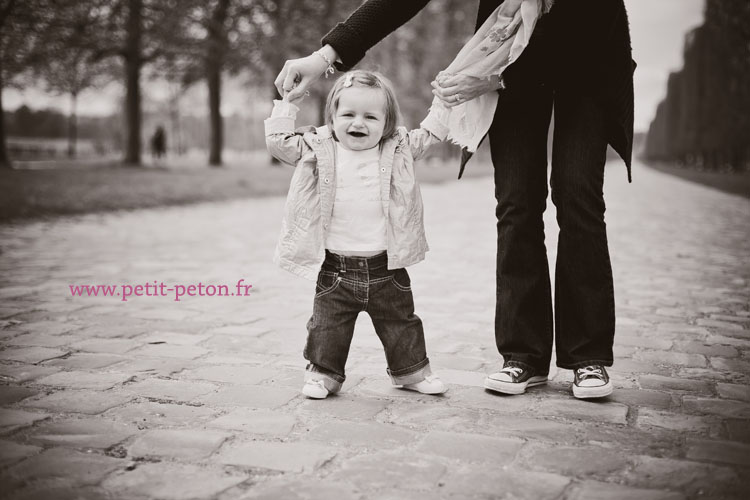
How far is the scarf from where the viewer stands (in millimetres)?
2596

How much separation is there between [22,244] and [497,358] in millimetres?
6037

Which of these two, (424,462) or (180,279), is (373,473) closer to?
(424,462)

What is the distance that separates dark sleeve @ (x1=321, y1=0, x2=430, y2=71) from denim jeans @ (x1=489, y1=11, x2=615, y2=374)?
0.55 meters

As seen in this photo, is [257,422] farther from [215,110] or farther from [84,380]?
[215,110]

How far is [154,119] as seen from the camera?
58.3 m

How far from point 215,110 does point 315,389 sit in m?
24.6

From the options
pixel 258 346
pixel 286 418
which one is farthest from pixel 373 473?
pixel 258 346

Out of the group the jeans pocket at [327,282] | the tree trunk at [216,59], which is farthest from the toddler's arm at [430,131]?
the tree trunk at [216,59]

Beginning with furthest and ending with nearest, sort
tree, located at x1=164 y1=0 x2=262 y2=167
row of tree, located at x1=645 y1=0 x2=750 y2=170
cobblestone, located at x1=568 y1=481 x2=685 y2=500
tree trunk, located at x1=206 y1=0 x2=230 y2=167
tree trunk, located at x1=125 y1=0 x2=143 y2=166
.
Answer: row of tree, located at x1=645 y1=0 x2=750 y2=170 < tree trunk, located at x1=206 y1=0 x2=230 y2=167 < tree, located at x1=164 y1=0 x2=262 y2=167 < tree trunk, located at x1=125 y1=0 x2=143 y2=166 < cobblestone, located at x1=568 y1=481 x2=685 y2=500

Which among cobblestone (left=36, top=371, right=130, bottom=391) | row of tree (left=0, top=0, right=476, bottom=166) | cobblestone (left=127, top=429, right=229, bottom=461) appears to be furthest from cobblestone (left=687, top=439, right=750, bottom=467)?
row of tree (left=0, top=0, right=476, bottom=166)

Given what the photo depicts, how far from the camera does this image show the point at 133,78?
2142 centimetres

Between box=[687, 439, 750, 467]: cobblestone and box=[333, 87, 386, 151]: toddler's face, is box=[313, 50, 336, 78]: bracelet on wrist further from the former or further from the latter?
box=[687, 439, 750, 467]: cobblestone

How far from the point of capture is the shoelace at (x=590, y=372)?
272 centimetres

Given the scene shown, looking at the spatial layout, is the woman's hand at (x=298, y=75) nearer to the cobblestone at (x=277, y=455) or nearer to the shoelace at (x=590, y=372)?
the cobblestone at (x=277, y=455)
